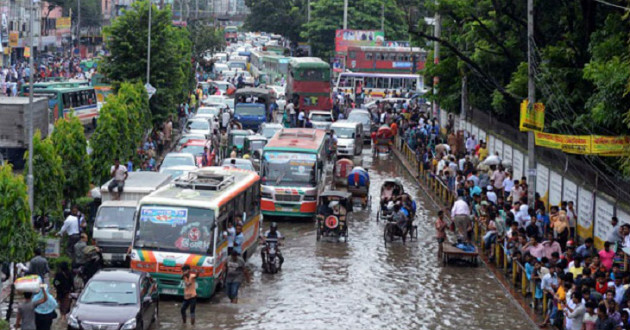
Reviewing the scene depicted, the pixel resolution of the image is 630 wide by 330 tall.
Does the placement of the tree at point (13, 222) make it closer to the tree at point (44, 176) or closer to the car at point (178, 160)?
the tree at point (44, 176)

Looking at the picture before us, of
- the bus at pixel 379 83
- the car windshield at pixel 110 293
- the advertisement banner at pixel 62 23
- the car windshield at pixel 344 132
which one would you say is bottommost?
the car windshield at pixel 110 293

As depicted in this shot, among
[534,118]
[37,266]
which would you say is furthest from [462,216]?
[37,266]

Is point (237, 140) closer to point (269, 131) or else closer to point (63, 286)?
point (269, 131)

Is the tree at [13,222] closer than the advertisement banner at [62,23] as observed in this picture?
Yes

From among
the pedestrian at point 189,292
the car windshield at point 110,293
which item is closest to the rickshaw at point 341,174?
the pedestrian at point 189,292

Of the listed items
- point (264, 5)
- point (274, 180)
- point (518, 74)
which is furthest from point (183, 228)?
point (264, 5)

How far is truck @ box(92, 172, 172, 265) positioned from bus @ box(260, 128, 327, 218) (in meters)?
6.32

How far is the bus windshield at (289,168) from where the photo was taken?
115 ft

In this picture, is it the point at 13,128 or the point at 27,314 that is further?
the point at 13,128

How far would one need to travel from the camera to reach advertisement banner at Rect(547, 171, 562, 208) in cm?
3266

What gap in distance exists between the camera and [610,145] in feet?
87.4

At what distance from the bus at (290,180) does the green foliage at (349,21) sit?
7876 centimetres

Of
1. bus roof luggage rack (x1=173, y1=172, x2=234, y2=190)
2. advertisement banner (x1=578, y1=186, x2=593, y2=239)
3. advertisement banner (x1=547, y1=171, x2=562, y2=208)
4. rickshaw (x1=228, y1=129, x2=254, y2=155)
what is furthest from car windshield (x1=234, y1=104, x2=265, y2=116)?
bus roof luggage rack (x1=173, y1=172, x2=234, y2=190)

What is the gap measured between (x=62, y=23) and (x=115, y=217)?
10381cm
